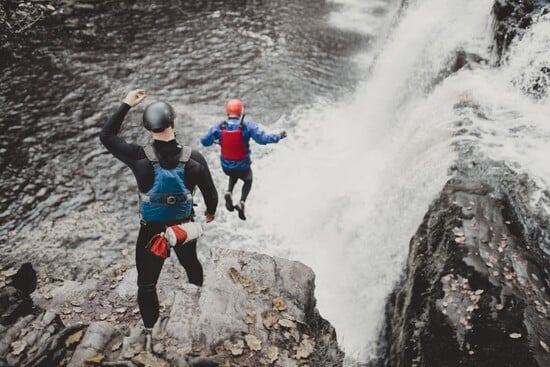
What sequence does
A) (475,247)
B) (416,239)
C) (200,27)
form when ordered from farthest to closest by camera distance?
1. (200,27)
2. (416,239)
3. (475,247)

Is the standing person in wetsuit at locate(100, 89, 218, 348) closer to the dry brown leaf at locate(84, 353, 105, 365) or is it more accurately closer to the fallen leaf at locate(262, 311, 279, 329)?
the dry brown leaf at locate(84, 353, 105, 365)

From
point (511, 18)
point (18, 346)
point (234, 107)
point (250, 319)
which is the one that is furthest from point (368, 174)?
point (18, 346)

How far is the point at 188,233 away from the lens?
13.4 feet

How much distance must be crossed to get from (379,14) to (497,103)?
14203mm

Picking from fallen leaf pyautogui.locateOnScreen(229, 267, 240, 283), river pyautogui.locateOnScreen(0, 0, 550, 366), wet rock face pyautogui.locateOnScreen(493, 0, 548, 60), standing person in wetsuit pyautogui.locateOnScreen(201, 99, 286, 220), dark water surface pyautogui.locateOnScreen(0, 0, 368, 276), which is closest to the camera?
fallen leaf pyautogui.locateOnScreen(229, 267, 240, 283)

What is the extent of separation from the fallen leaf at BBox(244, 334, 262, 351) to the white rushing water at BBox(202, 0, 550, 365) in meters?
2.05

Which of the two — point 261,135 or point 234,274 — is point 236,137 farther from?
point 234,274

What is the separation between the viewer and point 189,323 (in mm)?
4508

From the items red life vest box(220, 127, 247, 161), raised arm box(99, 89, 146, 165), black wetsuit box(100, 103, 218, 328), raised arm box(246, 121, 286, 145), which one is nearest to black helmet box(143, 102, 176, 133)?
black wetsuit box(100, 103, 218, 328)

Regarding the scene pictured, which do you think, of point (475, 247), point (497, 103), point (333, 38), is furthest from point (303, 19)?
point (475, 247)

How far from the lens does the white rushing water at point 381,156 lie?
6.88 metres

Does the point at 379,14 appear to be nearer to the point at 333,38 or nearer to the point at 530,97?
the point at 333,38

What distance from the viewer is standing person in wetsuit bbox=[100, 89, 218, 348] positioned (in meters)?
3.80

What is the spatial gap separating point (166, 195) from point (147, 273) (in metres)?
0.91
